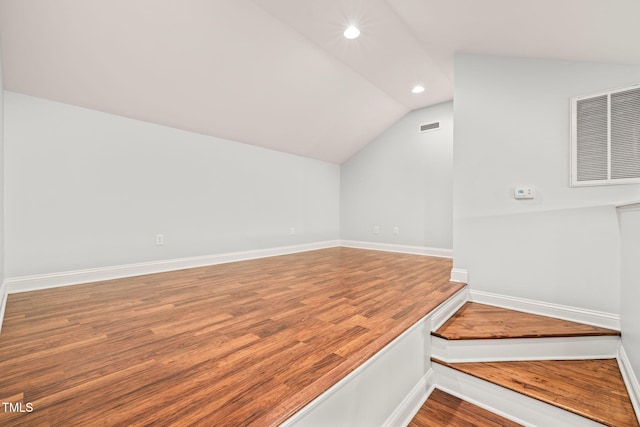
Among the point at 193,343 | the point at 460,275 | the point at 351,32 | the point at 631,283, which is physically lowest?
the point at 193,343

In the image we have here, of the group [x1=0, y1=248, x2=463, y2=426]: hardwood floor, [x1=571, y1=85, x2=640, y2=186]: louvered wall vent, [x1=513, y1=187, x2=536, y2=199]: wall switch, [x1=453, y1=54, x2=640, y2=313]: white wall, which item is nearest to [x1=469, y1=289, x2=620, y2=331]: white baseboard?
[x1=453, y1=54, x2=640, y2=313]: white wall

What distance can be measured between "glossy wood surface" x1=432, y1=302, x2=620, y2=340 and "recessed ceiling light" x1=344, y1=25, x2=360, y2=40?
9.23ft

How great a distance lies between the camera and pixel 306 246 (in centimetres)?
501

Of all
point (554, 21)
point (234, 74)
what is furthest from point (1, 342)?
point (554, 21)


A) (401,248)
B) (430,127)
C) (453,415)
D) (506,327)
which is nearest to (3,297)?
(453,415)

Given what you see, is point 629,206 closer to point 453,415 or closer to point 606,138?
point 606,138

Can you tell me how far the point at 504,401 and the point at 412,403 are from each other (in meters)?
0.54

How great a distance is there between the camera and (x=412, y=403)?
1.69 meters

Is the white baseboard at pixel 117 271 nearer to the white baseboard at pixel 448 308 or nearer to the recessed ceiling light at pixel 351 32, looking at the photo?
the white baseboard at pixel 448 308

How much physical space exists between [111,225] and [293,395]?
2.88 meters

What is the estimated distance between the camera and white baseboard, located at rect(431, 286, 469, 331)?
2.10 metres

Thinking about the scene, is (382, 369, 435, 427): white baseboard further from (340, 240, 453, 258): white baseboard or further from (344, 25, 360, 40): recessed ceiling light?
(344, 25, 360, 40): recessed ceiling light

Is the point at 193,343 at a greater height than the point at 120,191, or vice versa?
the point at 120,191

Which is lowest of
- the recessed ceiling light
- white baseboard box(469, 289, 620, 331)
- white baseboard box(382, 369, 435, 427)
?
white baseboard box(382, 369, 435, 427)
